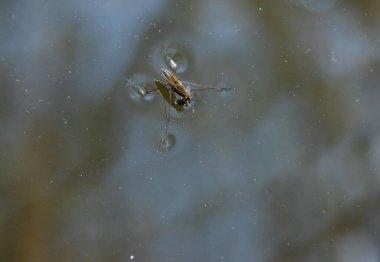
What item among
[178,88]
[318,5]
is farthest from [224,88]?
[318,5]

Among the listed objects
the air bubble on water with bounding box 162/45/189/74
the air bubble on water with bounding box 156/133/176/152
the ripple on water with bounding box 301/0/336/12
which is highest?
the ripple on water with bounding box 301/0/336/12

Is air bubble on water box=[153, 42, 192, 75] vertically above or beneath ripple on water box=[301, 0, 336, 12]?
beneath

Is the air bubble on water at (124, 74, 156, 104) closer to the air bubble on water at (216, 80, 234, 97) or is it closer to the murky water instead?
the murky water

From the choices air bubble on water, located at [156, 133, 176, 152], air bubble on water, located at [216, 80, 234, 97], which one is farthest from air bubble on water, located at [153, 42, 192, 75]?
air bubble on water, located at [156, 133, 176, 152]

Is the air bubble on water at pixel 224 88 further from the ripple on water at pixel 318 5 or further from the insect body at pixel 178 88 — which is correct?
the ripple on water at pixel 318 5

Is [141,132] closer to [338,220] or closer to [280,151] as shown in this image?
[280,151]

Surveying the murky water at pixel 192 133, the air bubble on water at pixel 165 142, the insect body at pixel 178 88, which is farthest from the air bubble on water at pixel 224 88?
the air bubble on water at pixel 165 142

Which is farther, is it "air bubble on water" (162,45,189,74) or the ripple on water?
the ripple on water

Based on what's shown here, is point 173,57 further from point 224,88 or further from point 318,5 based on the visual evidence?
point 318,5
